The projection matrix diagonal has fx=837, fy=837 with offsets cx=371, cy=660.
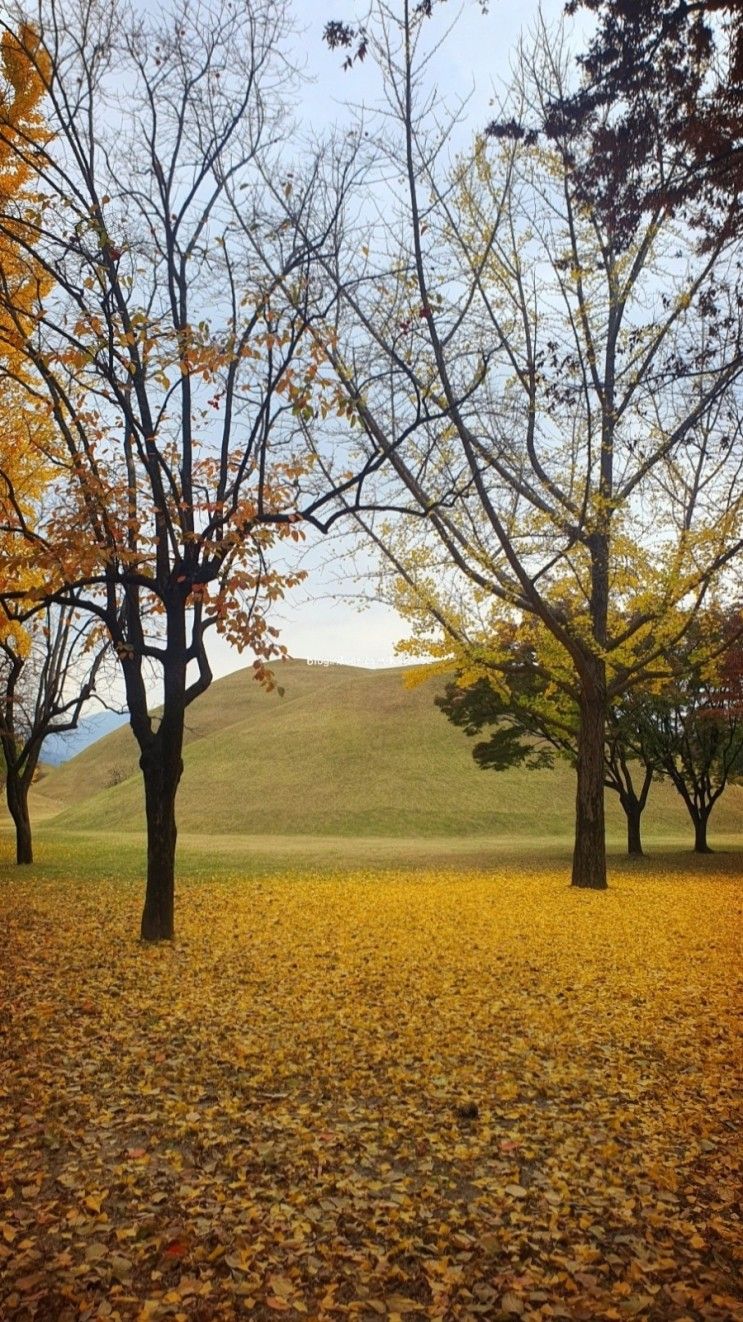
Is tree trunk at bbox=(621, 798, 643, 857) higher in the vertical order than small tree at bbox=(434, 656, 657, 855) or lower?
lower

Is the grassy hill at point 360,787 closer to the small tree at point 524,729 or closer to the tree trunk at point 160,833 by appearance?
the small tree at point 524,729

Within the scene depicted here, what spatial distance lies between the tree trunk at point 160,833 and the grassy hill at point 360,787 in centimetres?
2236

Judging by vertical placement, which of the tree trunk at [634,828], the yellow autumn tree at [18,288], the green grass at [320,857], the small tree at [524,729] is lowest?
the green grass at [320,857]

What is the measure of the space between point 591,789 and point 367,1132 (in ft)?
52.2

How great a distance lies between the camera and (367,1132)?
238 inches

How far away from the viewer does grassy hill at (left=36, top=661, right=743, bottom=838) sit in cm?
4653

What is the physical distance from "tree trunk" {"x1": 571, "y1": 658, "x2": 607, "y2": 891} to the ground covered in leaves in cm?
831

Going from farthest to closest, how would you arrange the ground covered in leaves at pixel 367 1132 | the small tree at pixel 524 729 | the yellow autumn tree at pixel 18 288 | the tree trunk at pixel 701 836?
1. the tree trunk at pixel 701 836
2. the small tree at pixel 524 729
3. the yellow autumn tree at pixel 18 288
4. the ground covered in leaves at pixel 367 1132

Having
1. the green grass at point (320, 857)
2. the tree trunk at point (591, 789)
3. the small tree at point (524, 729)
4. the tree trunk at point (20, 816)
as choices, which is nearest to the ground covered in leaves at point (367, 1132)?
the tree trunk at point (591, 789)

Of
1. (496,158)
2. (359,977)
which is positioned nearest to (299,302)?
(496,158)

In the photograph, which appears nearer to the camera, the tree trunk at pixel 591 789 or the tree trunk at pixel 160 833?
the tree trunk at pixel 160 833

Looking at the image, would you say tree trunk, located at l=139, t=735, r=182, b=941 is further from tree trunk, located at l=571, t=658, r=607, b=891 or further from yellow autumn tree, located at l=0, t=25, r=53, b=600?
tree trunk, located at l=571, t=658, r=607, b=891

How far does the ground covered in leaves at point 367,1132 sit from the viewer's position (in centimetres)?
424

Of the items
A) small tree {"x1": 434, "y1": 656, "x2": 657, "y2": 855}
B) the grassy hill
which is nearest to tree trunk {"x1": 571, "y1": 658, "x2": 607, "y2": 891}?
small tree {"x1": 434, "y1": 656, "x2": 657, "y2": 855}
